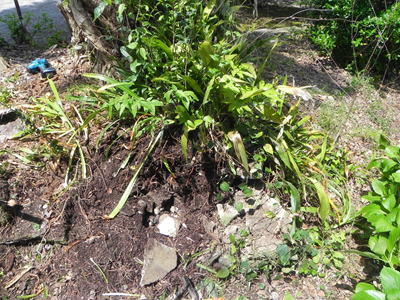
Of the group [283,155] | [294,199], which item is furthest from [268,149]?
[294,199]

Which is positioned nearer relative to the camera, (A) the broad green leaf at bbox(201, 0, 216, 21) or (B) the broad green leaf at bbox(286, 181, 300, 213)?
(B) the broad green leaf at bbox(286, 181, 300, 213)

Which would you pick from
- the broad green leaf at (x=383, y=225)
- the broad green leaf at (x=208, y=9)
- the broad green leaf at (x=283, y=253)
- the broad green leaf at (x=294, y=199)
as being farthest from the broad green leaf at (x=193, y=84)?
the broad green leaf at (x=383, y=225)

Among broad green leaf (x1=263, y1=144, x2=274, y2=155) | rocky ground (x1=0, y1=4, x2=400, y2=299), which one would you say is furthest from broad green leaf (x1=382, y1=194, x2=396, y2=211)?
broad green leaf (x1=263, y1=144, x2=274, y2=155)

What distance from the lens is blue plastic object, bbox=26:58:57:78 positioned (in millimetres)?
Answer: 3574

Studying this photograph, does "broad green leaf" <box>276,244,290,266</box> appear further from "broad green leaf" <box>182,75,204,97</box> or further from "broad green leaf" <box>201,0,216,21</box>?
"broad green leaf" <box>201,0,216,21</box>

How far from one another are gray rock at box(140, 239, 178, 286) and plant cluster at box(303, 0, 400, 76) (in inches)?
138

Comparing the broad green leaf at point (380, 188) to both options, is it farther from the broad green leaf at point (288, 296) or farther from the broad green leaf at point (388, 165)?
the broad green leaf at point (288, 296)

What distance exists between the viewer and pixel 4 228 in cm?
242

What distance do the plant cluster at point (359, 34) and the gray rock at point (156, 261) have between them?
3.51 meters

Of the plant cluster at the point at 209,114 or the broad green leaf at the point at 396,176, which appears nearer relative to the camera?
the broad green leaf at the point at 396,176

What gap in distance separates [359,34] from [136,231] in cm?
402

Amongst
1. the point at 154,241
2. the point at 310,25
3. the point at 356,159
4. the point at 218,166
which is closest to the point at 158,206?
the point at 154,241

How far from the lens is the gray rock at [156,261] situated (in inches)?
91.4

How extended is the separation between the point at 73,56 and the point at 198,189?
7.80 ft
